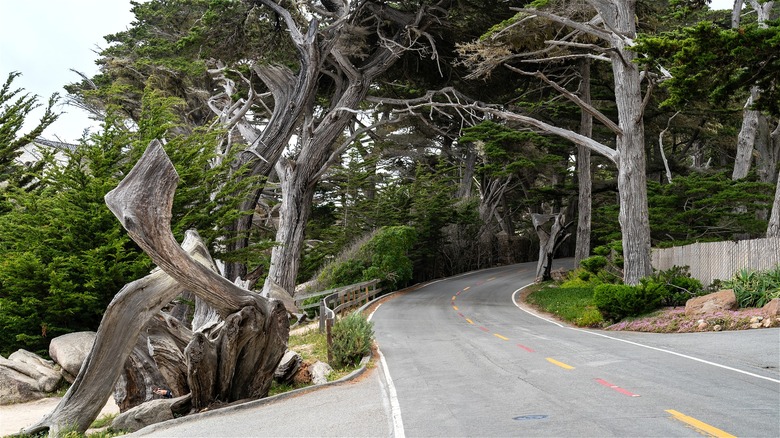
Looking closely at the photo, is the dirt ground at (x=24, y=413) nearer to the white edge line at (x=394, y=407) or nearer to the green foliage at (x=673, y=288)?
the white edge line at (x=394, y=407)

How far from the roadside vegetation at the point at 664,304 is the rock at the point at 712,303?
0.79 ft

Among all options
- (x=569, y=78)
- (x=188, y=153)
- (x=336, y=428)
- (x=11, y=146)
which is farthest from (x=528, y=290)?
(x=336, y=428)

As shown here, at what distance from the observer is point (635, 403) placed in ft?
27.2

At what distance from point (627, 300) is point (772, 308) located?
14.6 ft

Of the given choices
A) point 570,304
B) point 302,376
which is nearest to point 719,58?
point 302,376

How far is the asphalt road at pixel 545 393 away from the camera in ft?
24.1

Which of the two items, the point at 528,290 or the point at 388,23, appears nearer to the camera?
the point at 388,23

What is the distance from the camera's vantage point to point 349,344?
14.1 meters

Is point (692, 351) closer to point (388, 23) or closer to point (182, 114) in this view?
point (388, 23)

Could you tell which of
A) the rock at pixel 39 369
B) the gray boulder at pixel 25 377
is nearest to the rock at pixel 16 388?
the gray boulder at pixel 25 377

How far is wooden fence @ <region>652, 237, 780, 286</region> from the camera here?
57.5ft

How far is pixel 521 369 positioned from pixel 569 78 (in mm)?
22014

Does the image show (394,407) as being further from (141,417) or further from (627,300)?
(627,300)

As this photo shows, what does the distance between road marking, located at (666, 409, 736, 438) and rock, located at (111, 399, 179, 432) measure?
7.29 metres
